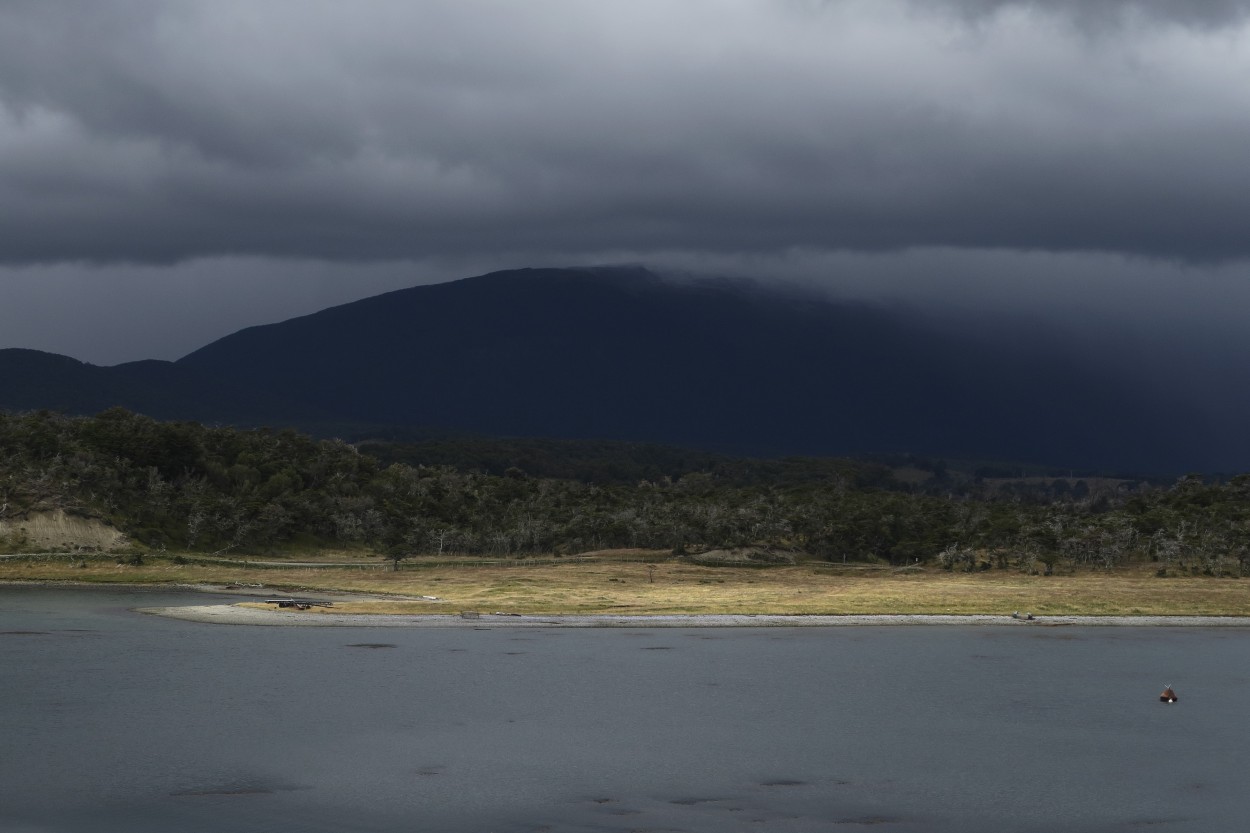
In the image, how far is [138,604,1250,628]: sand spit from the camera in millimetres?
79875

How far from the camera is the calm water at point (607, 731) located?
38875 mm

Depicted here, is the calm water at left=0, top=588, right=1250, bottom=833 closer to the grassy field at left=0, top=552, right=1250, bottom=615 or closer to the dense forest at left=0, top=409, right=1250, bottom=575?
the grassy field at left=0, top=552, right=1250, bottom=615

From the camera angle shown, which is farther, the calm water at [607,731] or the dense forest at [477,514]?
the dense forest at [477,514]

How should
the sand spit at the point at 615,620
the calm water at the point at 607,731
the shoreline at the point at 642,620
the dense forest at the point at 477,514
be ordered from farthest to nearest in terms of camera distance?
the dense forest at the point at 477,514, the shoreline at the point at 642,620, the sand spit at the point at 615,620, the calm water at the point at 607,731

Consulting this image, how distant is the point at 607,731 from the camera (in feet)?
166

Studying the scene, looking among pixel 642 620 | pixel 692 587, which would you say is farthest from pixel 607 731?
pixel 692 587

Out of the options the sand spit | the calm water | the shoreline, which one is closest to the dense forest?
the shoreline

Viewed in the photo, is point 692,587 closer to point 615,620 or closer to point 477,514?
point 615,620

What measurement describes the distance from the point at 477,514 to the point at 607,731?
341ft

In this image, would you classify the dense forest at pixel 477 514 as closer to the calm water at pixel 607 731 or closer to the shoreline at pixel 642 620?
the shoreline at pixel 642 620

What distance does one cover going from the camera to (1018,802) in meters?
40.8

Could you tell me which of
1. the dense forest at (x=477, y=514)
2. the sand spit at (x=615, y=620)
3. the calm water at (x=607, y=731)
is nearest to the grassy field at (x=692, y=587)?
the sand spit at (x=615, y=620)

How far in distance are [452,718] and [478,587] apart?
155ft

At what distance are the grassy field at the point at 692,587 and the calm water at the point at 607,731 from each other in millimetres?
11192
